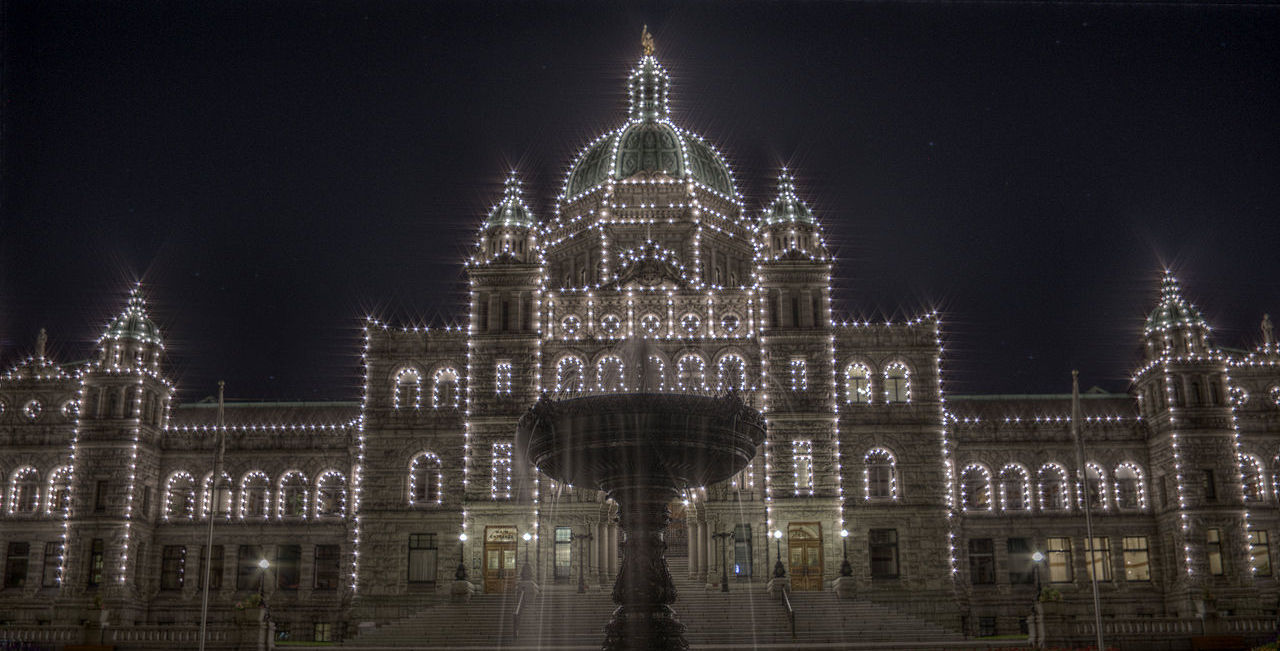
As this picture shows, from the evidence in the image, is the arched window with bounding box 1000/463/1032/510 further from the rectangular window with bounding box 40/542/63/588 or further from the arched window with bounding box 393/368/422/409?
the rectangular window with bounding box 40/542/63/588

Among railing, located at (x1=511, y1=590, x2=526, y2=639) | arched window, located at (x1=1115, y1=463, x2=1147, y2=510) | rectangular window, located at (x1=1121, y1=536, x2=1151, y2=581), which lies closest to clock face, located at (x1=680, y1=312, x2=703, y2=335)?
railing, located at (x1=511, y1=590, x2=526, y2=639)

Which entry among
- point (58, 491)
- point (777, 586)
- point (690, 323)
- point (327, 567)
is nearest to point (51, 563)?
point (58, 491)

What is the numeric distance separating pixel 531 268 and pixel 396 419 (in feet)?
30.7

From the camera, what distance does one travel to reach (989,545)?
53.9m

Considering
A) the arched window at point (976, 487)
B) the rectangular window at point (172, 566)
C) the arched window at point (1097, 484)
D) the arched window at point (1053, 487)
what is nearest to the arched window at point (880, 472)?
the arched window at point (976, 487)

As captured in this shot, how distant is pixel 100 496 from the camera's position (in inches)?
2069

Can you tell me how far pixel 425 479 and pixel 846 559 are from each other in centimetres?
1920

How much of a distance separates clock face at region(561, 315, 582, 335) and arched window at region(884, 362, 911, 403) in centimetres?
1421

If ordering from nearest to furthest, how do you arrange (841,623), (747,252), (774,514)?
(841,623), (774,514), (747,252)

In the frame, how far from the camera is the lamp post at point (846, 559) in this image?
4528 cm

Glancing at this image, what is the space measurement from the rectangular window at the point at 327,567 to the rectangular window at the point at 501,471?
10.4 m

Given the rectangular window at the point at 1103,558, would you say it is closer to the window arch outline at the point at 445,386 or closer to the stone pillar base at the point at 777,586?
the stone pillar base at the point at 777,586

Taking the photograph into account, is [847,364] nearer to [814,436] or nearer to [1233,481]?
[814,436]

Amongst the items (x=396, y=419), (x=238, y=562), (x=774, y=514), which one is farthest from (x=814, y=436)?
(x=238, y=562)
